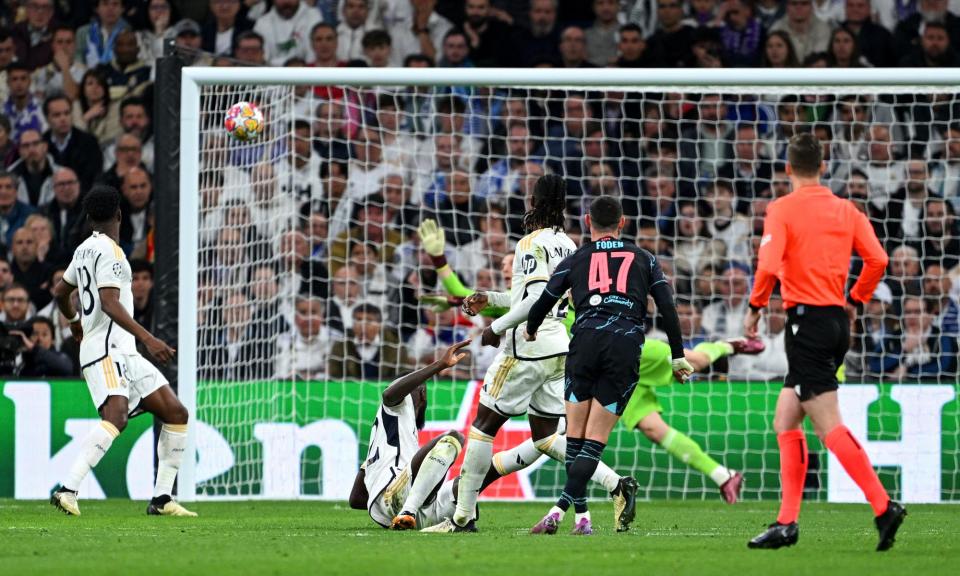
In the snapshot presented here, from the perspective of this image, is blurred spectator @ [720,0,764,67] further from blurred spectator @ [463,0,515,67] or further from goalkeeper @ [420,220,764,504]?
goalkeeper @ [420,220,764,504]

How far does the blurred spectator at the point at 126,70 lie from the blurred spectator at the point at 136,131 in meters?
0.38

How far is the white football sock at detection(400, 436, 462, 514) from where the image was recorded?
8664 millimetres

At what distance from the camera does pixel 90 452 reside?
10.4m

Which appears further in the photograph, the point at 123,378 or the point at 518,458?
the point at 123,378

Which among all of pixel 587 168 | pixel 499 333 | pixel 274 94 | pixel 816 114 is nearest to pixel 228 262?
pixel 274 94

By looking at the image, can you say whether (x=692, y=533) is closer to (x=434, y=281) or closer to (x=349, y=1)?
(x=434, y=281)

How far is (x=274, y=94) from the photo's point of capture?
1438 centimetres

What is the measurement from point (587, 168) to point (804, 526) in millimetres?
6536

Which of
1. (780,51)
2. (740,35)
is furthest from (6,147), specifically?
(780,51)

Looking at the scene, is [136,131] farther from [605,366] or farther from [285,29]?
[605,366]

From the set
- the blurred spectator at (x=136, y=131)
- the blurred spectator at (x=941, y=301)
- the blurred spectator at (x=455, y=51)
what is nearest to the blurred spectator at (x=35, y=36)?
the blurred spectator at (x=136, y=131)

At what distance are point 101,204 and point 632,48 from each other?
791cm

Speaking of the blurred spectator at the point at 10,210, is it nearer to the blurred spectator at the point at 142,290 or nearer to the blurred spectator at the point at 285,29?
the blurred spectator at the point at 142,290

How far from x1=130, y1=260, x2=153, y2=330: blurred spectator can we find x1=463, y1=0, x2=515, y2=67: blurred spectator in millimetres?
4682
